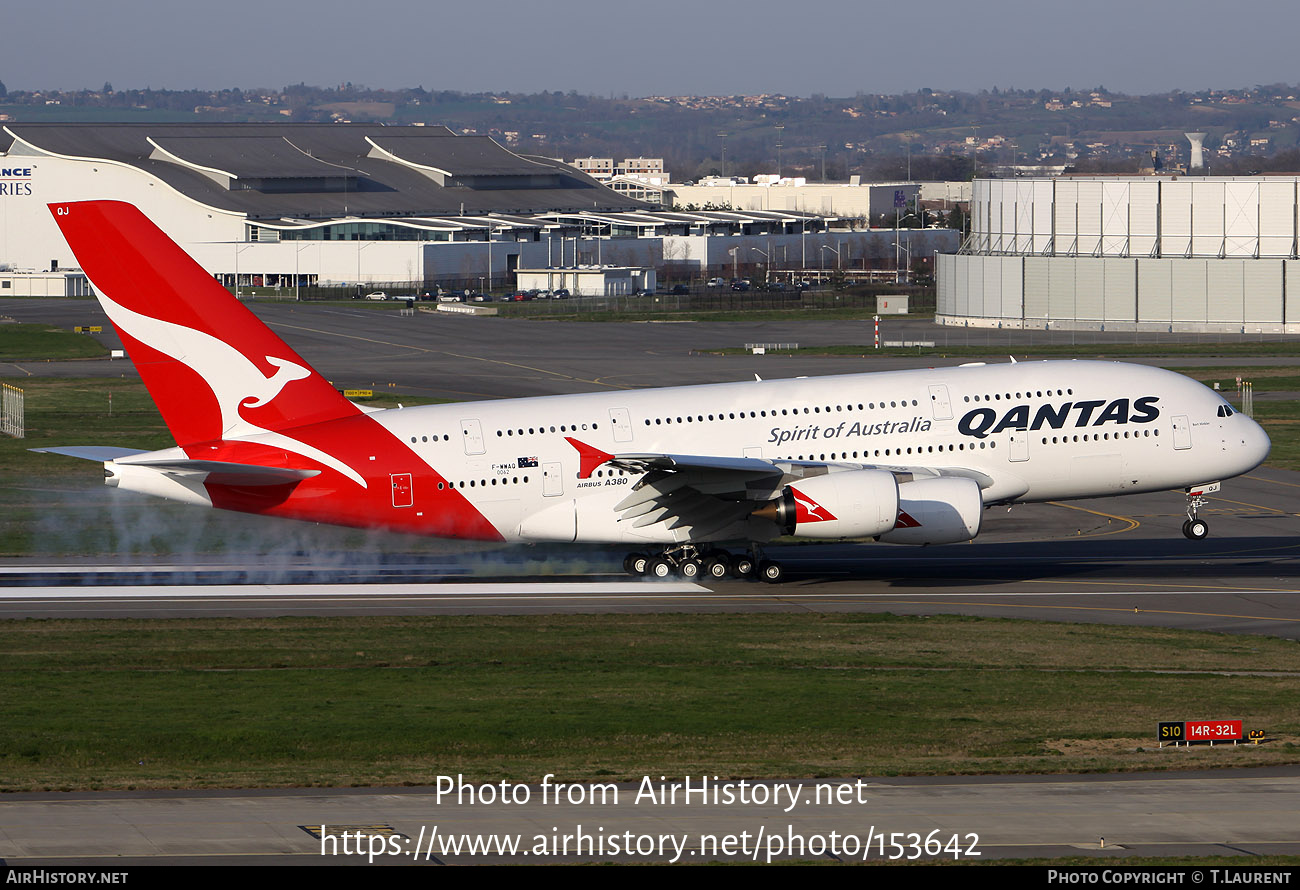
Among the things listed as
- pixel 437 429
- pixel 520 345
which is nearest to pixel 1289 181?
pixel 520 345

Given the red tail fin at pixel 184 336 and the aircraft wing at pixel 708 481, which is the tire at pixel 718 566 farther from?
the red tail fin at pixel 184 336

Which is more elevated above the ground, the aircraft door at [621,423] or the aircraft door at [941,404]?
the aircraft door at [941,404]

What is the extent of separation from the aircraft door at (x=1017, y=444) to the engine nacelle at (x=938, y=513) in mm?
2354

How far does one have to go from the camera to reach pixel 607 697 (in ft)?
103

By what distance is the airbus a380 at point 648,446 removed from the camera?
42094 mm

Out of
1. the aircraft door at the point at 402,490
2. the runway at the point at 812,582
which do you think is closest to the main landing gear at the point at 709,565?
the runway at the point at 812,582

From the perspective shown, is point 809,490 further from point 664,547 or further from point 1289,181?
point 1289,181

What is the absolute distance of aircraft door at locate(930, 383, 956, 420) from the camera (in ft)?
146

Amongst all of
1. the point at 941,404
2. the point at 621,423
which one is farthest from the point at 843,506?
the point at 621,423

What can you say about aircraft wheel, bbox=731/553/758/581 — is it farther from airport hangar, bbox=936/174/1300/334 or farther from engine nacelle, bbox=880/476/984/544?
airport hangar, bbox=936/174/1300/334

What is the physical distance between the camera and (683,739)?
28141mm

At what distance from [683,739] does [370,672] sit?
28.5ft

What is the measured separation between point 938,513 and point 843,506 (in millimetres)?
2625

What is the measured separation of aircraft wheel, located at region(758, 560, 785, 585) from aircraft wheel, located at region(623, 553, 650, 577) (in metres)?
3.32
